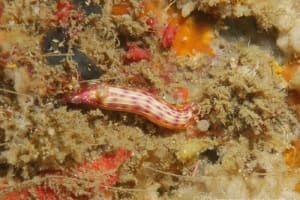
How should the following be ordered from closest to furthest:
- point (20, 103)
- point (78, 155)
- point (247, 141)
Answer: point (20, 103)
point (78, 155)
point (247, 141)

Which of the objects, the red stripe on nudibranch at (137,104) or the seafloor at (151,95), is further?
the red stripe on nudibranch at (137,104)

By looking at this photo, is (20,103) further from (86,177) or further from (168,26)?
(168,26)

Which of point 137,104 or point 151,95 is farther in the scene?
point 151,95

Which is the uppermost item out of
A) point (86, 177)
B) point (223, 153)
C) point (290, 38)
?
point (290, 38)

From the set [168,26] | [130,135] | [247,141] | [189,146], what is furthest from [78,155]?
[247,141]

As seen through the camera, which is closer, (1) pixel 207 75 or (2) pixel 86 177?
(2) pixel 86 177

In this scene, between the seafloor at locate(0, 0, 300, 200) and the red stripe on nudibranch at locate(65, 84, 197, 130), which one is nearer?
the seafloor at locate(0, 0, 300, 200)

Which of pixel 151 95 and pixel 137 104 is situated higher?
pixel 151 95

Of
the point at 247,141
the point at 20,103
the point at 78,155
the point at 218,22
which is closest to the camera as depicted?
the point at 20,103
